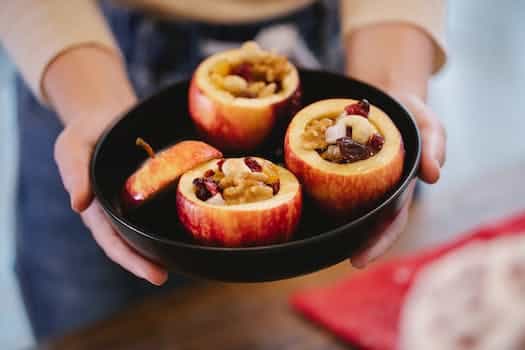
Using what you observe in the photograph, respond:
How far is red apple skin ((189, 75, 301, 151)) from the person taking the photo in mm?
582

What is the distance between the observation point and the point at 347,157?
526 mm

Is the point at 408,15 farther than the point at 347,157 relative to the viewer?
Yes

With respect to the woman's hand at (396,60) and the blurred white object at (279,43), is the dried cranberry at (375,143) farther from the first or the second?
the blurred white object at (279,43)

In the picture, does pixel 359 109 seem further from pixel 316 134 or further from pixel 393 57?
pixel 393 57

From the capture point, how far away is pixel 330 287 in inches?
41.6

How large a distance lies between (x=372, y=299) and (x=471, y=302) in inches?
6.3

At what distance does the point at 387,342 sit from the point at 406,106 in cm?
46

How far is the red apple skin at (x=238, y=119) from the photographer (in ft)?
1.91

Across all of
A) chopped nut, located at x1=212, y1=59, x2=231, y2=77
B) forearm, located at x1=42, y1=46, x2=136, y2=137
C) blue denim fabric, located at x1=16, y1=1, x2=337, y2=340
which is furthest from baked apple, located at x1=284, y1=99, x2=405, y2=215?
blue denim fabric, located at x1=16, y1=1, x2=337, y2=340

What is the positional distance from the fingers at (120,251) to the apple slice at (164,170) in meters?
0.04

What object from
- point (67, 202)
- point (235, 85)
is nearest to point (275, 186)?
point (235, 85)

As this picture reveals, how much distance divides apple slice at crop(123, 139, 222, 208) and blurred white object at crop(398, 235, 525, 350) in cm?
54

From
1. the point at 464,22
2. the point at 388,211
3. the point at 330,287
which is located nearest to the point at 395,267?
the point at 330,287

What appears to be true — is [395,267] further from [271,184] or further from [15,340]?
[15,340]
